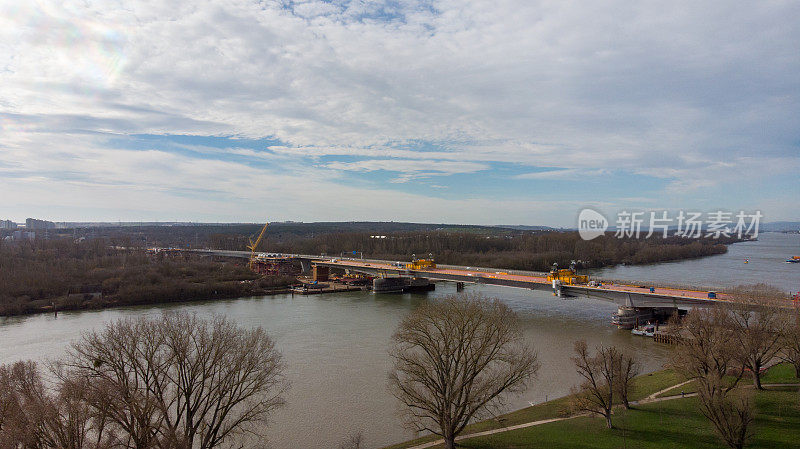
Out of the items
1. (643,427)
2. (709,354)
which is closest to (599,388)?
(643,427)

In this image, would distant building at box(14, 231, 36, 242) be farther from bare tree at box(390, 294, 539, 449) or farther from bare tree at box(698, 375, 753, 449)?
bare tree at box(698, 375, 753, 449)

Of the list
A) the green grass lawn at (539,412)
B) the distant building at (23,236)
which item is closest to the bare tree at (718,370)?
the green grass lawn at (539,412)

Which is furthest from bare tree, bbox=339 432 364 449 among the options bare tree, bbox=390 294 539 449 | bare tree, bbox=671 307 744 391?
bare tree, bbox=671 307 744 391

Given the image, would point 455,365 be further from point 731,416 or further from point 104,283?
point 104,283

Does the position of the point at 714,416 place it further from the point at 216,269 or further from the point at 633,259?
the point at 633,259

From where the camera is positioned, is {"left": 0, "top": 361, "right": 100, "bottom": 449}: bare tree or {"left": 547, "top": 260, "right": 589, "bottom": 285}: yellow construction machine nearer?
{"left": 0, "top": 361, "right": 100, "bottom": 449}: bare tree

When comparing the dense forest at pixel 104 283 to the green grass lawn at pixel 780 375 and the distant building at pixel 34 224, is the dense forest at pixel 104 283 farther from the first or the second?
the distant building at pixel 34 224
